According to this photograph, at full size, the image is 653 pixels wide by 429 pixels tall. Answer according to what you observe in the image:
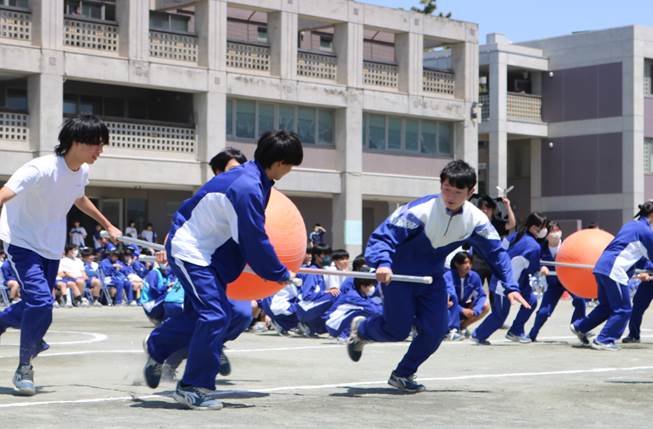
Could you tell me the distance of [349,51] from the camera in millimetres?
42938

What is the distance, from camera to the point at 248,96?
40438 mm

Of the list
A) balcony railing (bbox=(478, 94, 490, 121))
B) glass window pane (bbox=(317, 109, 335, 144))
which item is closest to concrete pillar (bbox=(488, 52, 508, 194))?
balcony railing (bbox=(478, 94, 490, 121))

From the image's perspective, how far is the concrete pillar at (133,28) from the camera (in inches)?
1468

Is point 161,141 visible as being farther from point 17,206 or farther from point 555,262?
point 17,206

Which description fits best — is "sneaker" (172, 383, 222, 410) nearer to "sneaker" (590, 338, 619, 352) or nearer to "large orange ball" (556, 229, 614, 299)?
"sneaker" (590, 338, 619, 352)

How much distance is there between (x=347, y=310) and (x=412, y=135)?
30.8 meters

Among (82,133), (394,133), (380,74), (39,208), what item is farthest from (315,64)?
(39,208)

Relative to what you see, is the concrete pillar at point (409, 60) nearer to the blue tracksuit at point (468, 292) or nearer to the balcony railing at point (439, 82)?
the balcony railing at point (439, 82)

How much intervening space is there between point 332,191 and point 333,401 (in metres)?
34.5

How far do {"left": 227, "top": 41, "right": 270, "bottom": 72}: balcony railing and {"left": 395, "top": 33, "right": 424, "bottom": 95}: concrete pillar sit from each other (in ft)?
19.2

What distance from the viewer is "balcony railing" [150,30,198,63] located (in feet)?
126

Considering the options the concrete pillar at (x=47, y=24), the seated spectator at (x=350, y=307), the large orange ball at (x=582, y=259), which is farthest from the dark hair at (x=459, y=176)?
the concrete pillar at (x=47, y=24)

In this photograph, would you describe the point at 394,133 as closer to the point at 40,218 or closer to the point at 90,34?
the point at 90,34

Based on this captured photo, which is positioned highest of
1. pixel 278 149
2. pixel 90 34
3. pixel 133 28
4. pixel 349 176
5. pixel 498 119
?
pixel 133 28
